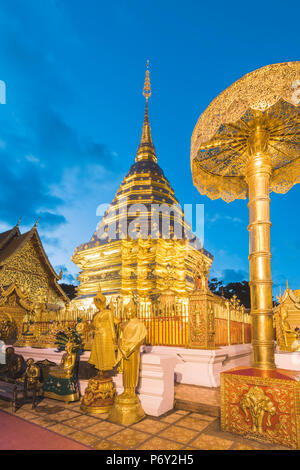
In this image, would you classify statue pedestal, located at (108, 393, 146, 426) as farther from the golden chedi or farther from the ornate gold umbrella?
the golden chedi

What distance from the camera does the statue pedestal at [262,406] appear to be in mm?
3270

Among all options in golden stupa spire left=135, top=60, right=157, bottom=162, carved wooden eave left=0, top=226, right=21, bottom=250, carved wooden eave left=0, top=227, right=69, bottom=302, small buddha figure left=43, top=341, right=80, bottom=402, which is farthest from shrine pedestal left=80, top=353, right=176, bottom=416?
golden stupa spire left=135, top=60, right=157, bottom=162

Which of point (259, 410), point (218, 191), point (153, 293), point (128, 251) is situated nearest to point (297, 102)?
point (218, 191)

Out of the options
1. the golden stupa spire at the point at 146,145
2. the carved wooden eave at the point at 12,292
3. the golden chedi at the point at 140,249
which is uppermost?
the golden stupa spire at the point at 146,145

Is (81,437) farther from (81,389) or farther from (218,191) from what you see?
(218,191)

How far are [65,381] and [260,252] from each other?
4.18 meters

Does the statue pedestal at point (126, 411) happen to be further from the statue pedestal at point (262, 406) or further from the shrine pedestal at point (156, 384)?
the statue pedestal at point (262, 406)

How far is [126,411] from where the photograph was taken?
13.7ft

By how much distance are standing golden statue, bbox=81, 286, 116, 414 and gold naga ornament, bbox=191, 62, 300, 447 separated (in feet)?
6.57

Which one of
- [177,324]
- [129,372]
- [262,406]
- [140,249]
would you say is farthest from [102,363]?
[140,249]

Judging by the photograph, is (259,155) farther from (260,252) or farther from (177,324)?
(177,324)

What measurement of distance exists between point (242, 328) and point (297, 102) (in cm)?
632

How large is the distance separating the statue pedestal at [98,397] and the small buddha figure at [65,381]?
614 millimetres

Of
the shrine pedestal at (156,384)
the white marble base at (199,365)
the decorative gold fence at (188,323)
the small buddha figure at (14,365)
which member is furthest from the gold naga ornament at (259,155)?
the small buddha figure at (14,365)
